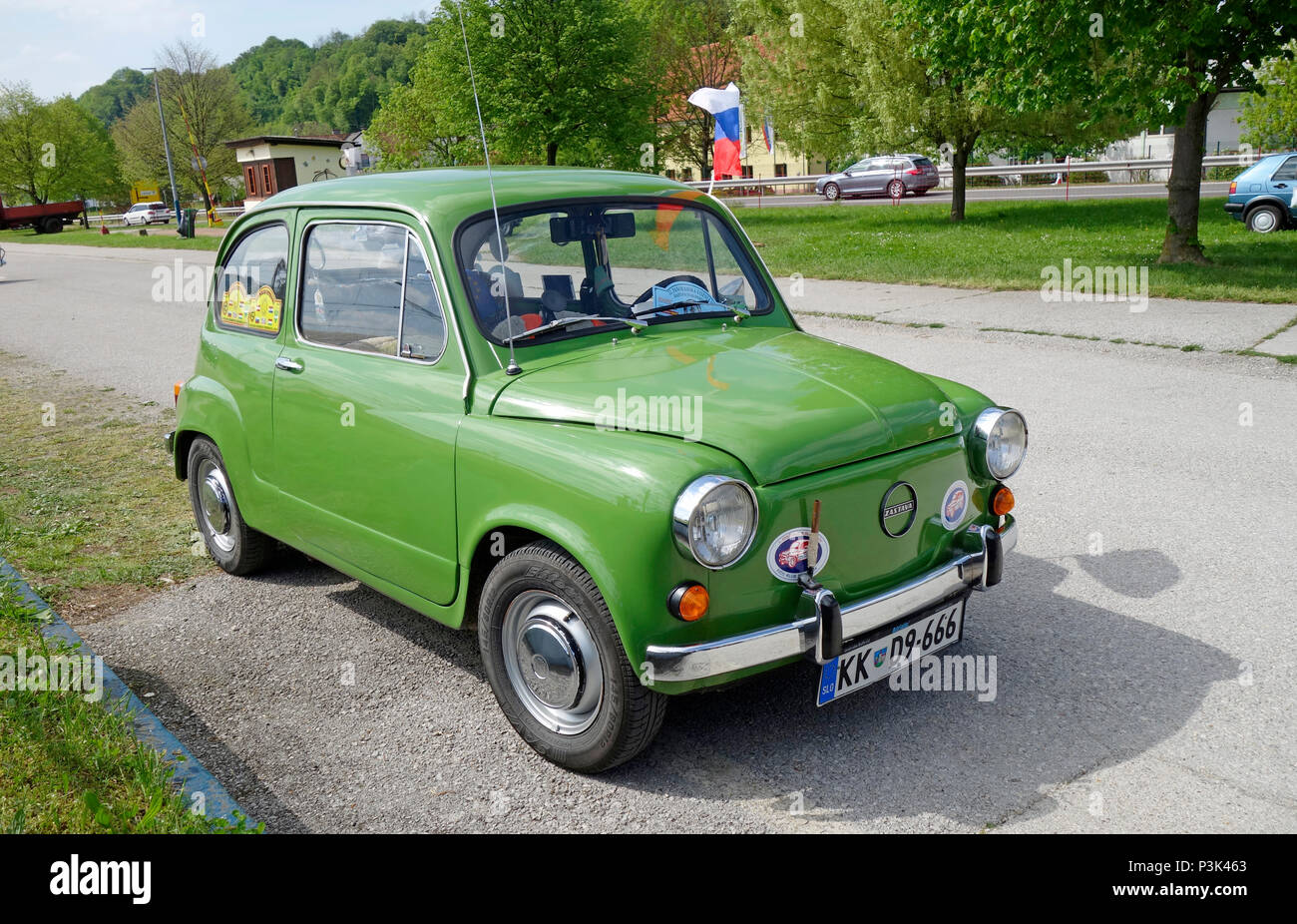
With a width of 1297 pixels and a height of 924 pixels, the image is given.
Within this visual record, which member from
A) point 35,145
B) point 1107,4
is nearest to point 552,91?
point 1107,4

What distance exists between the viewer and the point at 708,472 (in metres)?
3.08

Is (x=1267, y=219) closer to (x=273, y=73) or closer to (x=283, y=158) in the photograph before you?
(x=283, y=158)

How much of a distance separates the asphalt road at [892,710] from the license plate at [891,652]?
31 centimetres

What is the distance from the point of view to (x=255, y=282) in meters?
4.92

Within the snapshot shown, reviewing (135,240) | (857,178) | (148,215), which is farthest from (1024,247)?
(148,215)

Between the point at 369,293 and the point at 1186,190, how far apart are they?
1418cm

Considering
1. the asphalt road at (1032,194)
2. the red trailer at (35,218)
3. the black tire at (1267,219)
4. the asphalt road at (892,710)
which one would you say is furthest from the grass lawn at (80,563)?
the red trailer at (35,218)

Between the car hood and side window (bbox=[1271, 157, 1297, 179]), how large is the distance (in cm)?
2008

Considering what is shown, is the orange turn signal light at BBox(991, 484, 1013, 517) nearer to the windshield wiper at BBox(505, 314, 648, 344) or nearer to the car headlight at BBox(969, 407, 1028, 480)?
the car headlight at BBox(969, 407, 1028, 480)

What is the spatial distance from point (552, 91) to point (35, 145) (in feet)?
168

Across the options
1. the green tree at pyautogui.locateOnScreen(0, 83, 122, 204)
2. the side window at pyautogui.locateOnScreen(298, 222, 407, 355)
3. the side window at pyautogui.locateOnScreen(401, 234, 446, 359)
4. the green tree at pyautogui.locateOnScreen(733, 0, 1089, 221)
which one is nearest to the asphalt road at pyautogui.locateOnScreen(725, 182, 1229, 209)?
the green tree at pyautogui.locateOnScreen(733, 0, 1089, 221)

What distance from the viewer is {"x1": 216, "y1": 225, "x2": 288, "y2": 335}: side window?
4707 millimetres

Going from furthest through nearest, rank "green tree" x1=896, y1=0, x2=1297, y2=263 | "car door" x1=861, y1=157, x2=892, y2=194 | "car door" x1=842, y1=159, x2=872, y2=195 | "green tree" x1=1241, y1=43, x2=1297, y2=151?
"car door" x1=842, y1=159, x2=872, y2=195
"car door" x1=861, y1=157, x2=892, y2=194
"green tree" x1=1241, y1=43, x2=1297, y2=151
"green tree" x1=896, y1=0, x2=1297, y2=263

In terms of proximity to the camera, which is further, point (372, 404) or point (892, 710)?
point (372, 404)
